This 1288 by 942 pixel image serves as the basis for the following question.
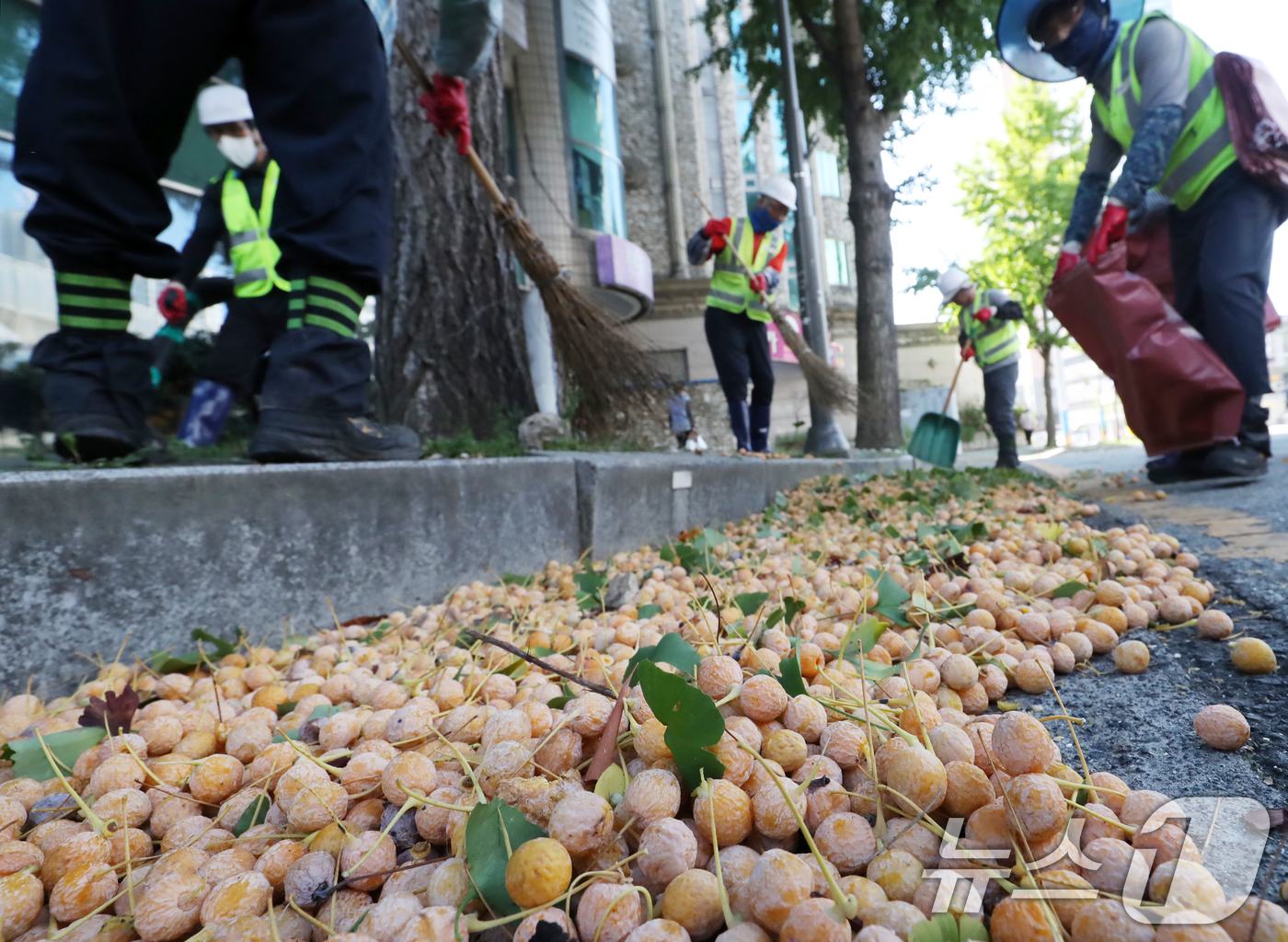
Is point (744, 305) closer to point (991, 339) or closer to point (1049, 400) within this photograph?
point (991, 339)

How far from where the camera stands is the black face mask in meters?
2.78

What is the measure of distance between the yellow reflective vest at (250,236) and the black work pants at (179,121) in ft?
4.87

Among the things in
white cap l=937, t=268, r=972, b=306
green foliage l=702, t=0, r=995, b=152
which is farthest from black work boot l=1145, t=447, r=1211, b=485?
green foliage l=702, t=0, r=995, b=152

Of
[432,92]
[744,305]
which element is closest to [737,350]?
[744,305]

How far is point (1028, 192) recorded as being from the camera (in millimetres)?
14633

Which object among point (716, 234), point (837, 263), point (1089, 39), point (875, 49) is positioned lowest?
point (716, 234)

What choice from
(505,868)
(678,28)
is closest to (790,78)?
(505,868)

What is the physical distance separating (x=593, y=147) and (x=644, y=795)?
10151 mm

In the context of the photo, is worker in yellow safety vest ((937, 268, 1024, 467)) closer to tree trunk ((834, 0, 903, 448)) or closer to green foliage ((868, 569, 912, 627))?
tree trunk ((834, 0, 903, 448))

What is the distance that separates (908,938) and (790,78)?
24.6 feet

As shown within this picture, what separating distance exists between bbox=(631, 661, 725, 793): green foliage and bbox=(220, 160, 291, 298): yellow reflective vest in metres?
3.00

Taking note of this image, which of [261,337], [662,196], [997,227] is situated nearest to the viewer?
[261,337]

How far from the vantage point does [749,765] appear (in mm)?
608

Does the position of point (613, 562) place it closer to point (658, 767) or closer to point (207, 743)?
point (207, 743)
